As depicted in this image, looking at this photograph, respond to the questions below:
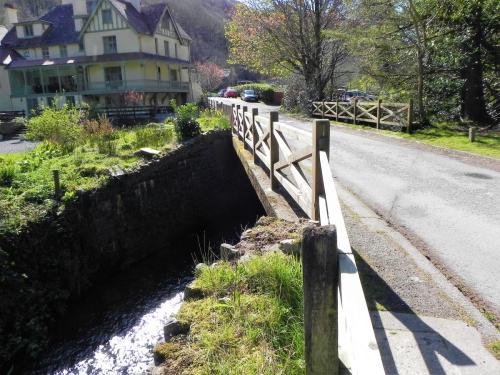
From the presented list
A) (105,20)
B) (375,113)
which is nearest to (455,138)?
(375,113)

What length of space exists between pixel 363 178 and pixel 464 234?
367 centimetres

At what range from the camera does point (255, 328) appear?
3324 millimetres

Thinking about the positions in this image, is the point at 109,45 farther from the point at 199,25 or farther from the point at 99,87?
the point at 199,25

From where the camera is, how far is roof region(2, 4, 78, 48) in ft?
118

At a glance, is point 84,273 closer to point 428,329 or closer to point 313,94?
point 428,329

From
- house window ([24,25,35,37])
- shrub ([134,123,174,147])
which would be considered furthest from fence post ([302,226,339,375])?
house window ([24,25,35,37])

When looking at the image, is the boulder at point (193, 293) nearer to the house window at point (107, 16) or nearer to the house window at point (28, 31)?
the house window at point (107, 16)

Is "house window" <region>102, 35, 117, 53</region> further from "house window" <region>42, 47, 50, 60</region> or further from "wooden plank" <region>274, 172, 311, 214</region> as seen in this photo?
"wooden plank" <region>274, 172, 311, 214</region>

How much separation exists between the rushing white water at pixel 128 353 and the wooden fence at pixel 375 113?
45.0 feet

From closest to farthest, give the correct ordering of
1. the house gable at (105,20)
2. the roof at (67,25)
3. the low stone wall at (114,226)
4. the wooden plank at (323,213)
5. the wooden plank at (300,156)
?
1. the wooden plank at (323,213)
2. the wooden plank at (300,156)
3. the low stone wall at (114,226)
4. the house gable at (105,20)
5. the roof at (67,25)

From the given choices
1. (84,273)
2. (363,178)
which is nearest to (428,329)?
(363,178)

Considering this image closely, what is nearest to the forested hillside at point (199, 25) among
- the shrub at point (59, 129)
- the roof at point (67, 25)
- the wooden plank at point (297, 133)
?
the roof at point (67, 25)

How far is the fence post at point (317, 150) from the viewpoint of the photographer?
4.67 meters

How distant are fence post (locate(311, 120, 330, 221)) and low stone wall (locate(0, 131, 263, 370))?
533 cm
